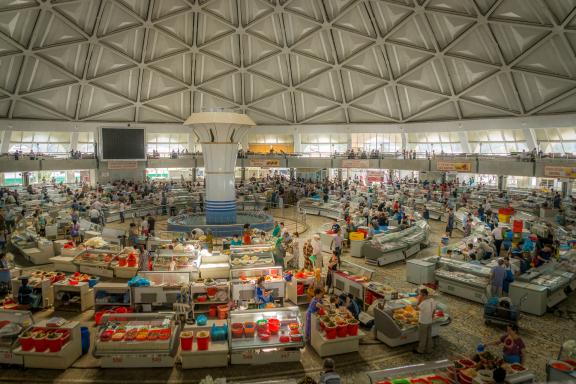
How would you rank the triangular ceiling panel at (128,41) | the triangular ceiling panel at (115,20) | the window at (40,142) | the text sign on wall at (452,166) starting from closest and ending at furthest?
the text sign on wall at (452,166) < the triangular ceiling panel at (115,20) < the triangular ceiling panel at (128,41) < the window at (40,142)

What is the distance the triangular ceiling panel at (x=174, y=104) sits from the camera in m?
42.8

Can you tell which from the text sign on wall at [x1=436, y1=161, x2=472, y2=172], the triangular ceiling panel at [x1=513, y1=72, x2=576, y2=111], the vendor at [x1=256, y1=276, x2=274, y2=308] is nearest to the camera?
the vendor at [x1=256, y1=276, x2=274, y2=308]

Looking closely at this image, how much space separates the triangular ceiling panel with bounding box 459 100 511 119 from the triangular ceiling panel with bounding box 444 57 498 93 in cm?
179

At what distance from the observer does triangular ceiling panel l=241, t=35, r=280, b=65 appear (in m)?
39.0

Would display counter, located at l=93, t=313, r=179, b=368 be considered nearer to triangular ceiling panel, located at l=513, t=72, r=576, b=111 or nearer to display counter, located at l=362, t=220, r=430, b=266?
display counter, located at l=362, t=220, r=430, b=266

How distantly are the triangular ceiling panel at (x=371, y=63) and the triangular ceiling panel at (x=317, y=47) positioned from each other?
84.4 inches

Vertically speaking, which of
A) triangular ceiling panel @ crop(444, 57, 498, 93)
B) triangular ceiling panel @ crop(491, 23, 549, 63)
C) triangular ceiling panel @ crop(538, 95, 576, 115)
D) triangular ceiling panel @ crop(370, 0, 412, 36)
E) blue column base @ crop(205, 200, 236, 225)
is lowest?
blue column base @ crop(205, 200, 236, 225)

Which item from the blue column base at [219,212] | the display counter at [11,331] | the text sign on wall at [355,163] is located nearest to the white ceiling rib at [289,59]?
the text sign on wall at [355,163]

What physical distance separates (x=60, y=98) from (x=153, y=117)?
9032 mm

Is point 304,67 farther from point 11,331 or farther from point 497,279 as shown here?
point 11,331

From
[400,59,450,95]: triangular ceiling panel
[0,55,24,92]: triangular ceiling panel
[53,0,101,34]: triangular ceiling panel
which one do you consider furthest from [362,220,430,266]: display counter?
[0,55,24,92]: triangular ceiling panel

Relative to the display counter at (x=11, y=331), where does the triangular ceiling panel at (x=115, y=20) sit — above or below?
above

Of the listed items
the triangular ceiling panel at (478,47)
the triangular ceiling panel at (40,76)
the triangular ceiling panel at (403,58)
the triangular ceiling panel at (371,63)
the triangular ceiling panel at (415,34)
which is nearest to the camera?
the triangular ceiling panel at (478,47)

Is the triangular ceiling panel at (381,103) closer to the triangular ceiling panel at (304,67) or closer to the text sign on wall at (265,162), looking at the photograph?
the triangular ceiling panel at (304,67)
